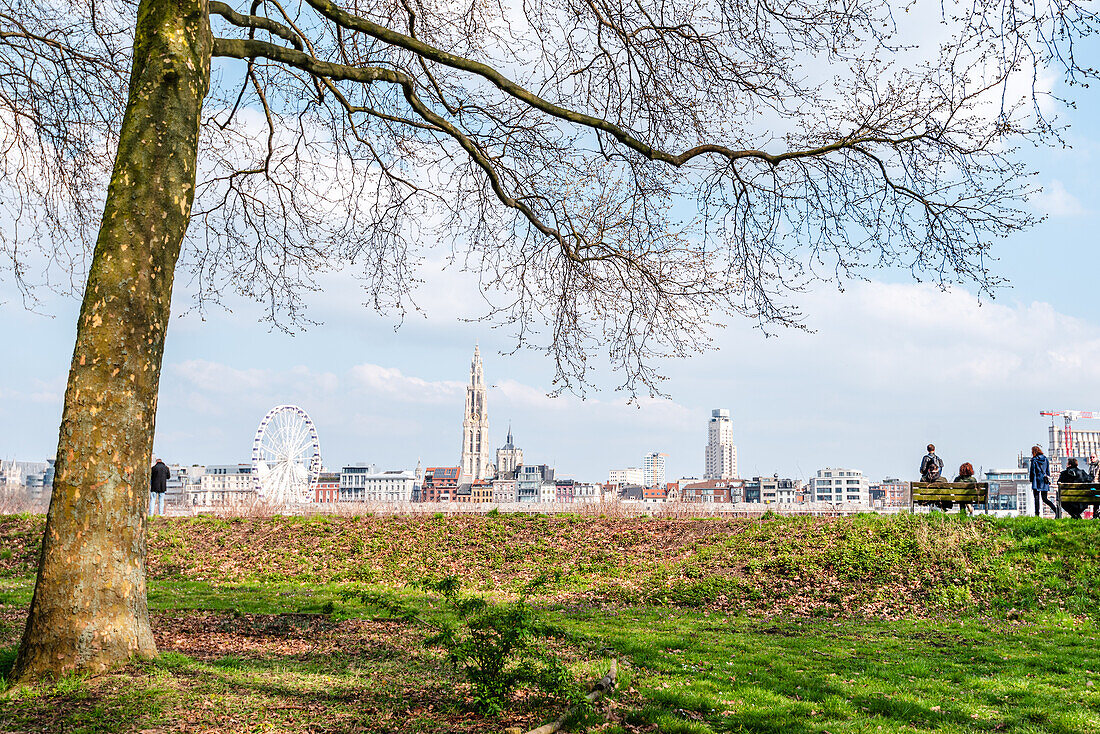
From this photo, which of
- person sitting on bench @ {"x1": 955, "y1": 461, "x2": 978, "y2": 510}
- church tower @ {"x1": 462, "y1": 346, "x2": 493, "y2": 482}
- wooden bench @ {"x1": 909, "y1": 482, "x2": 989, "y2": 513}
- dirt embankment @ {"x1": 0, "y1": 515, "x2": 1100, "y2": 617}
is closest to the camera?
dirt embankment @ {"x1": 0, "y1": 515, "x2": 1100, "y2": 617}

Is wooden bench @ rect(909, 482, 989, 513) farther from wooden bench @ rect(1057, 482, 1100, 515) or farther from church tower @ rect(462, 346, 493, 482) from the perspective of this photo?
church tower @ rect(462, 346, 493, 482)

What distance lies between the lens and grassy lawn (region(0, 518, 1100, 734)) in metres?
4.81

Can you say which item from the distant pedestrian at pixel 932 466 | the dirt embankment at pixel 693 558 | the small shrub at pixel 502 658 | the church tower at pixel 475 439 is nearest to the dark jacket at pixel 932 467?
the distant pedestrian at pixel 932 466

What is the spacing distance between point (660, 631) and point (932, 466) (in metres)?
11.8

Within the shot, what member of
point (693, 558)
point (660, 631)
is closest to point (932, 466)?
point (693, 558)

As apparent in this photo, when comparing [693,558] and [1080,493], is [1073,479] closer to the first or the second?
[1080,493]

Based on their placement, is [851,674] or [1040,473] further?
[1040,473]

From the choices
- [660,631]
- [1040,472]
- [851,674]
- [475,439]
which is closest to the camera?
[851,674]

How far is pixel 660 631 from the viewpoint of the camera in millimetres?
9031

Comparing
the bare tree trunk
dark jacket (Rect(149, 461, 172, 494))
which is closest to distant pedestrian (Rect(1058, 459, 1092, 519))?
the bare tree trunk

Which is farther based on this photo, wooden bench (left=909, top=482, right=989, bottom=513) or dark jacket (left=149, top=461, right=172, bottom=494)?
dark jacket (left=149, top=461, right=172, bottom=494)

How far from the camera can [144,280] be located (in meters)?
5.39

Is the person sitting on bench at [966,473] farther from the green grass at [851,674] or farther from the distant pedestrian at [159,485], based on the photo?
the distant pedestrian at [159,485]

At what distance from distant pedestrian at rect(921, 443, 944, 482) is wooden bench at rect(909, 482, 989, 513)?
4.76ft
